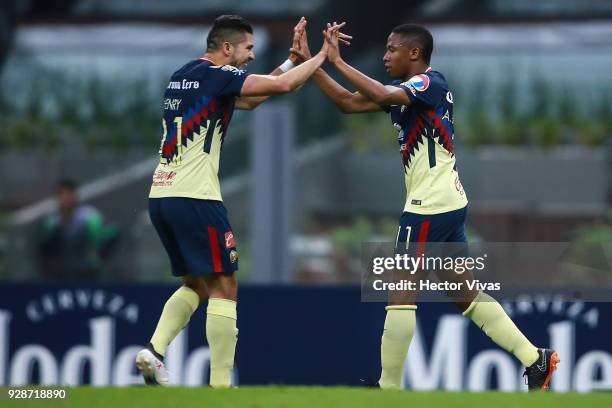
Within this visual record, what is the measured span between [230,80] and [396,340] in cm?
169

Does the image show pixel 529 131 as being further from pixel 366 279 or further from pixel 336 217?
pixel 366 279

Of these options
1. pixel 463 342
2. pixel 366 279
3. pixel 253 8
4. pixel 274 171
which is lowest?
pixel 463 342

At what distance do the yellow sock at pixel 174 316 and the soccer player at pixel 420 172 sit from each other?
1.10 m

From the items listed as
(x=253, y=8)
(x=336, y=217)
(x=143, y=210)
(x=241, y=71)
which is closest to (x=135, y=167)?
(x=143, y=210)

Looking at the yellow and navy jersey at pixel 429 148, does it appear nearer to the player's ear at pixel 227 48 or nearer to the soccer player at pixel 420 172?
the soccer player at pixel 420 172

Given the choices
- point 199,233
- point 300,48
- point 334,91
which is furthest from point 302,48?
point 199,233

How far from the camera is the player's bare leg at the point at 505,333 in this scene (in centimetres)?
733

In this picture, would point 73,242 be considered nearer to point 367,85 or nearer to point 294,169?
Result: point 294,169

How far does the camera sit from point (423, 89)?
23.7 feet

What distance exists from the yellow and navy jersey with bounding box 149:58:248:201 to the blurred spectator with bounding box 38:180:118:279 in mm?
5683

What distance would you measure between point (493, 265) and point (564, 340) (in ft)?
4.97

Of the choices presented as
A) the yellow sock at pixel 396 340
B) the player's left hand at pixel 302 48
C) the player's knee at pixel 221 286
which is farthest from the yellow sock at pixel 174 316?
the player's left hand at pixel 302 48

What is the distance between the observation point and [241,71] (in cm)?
711

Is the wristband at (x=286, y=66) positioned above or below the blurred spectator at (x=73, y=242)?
above
